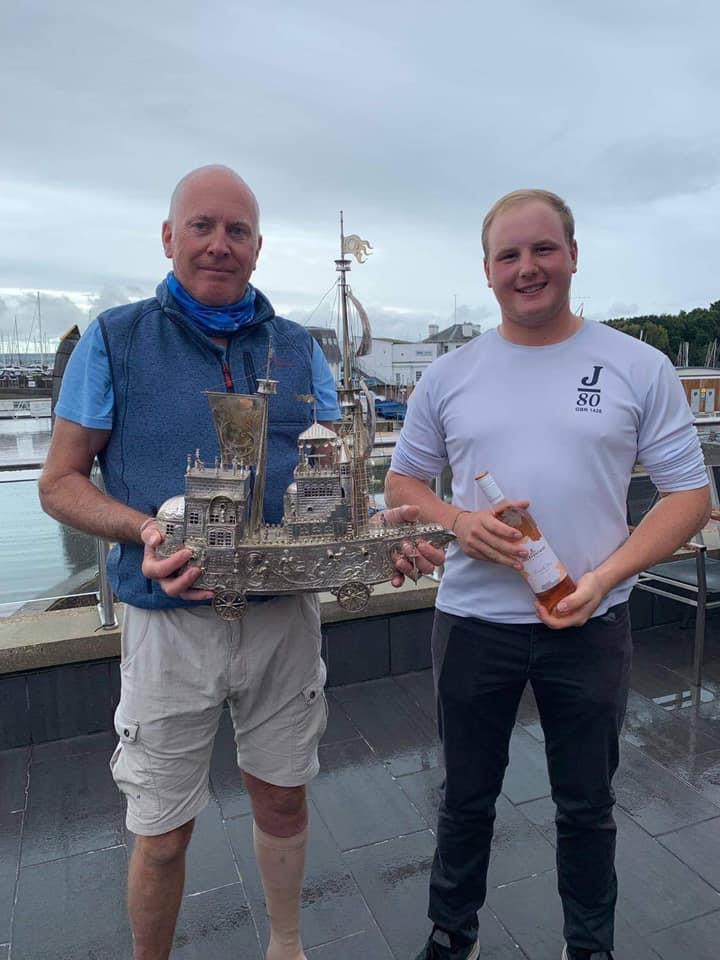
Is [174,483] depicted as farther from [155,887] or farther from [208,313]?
[155,887]

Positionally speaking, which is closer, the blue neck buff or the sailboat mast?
the blue neck buff

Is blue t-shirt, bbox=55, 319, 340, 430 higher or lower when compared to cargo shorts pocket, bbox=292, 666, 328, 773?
higher

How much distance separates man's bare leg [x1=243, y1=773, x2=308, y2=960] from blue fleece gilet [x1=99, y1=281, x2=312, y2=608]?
857 mm

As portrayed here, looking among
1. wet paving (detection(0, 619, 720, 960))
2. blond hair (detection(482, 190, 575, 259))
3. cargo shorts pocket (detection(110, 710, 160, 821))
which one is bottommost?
wet paving (detection(0, 619, 720, 960))

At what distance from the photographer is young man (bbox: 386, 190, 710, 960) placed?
209 cm

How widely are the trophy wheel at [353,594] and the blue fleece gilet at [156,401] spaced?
0.51 m

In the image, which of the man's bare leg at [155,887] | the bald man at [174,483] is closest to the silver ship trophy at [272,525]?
the bald man at [174,483]

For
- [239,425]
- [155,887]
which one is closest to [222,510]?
[239,425]

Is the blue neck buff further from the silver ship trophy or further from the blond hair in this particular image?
the blond hair

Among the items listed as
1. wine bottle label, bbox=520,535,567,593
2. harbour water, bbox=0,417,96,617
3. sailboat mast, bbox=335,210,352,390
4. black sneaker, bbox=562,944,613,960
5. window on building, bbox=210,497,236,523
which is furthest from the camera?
harbour water, bbox=0,417,96,617

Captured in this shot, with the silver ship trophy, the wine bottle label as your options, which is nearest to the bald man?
the silver ship trophy

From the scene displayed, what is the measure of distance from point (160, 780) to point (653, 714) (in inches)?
130

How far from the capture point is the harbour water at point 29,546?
14.5 feet

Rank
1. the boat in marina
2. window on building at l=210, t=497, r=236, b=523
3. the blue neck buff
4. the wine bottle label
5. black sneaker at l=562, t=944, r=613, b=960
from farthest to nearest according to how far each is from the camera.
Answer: the boat in marina → black sneaker at l=562, t=944, r=613, b=960 → the blue neck buff → the wine bottle label → window on building at l=210, t=497, r=236, b=523
